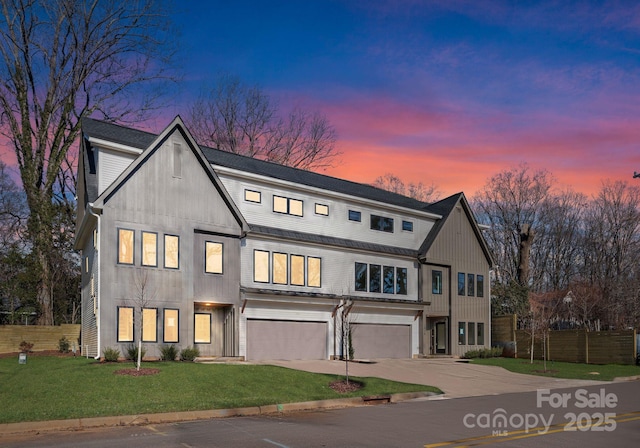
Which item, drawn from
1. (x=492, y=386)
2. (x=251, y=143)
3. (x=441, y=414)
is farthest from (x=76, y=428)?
(x=251, y=143)

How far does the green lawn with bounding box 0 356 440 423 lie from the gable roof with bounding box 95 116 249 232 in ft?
23.4

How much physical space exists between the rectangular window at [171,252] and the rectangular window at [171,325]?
1998 mm

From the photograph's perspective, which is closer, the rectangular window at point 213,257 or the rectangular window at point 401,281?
the rectangular window at point 213,257

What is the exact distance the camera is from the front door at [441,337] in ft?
131

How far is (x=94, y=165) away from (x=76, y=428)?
57.0 feet

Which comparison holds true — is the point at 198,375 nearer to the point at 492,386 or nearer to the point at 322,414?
the point at 322,414

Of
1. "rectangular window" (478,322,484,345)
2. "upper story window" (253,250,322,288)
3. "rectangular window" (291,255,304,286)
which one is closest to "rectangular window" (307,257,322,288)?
"upper story window" (253,250,322,288)

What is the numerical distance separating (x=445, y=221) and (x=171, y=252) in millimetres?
19703

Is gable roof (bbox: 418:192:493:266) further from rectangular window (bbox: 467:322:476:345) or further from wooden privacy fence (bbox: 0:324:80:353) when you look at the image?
wooden privacy fence (bbox: 0:324:80:353)

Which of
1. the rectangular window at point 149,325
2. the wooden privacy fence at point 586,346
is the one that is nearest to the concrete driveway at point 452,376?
the rectangular window at point 149,325

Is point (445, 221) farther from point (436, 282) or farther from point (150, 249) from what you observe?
point (150, 249)

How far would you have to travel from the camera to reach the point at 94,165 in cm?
2842

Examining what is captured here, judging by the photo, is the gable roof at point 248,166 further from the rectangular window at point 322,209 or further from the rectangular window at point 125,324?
the rectangular window at point 125,324

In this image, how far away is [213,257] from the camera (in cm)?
2953
